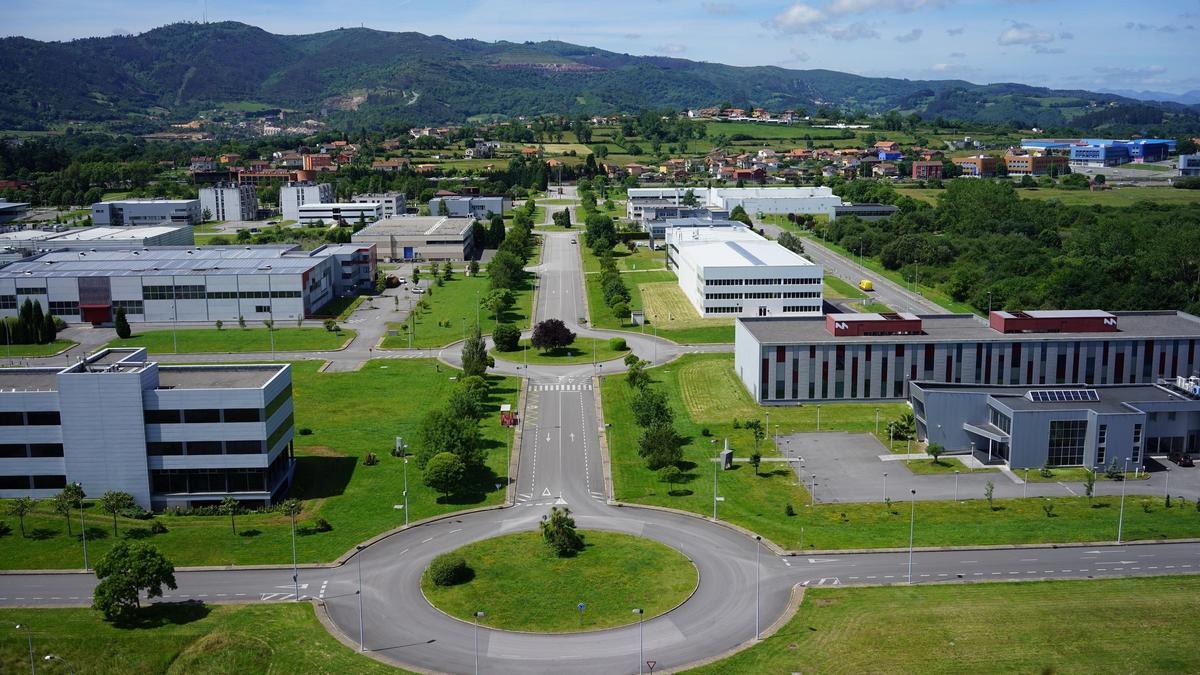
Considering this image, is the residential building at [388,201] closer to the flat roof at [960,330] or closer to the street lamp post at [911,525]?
the flat roof at [960,330]

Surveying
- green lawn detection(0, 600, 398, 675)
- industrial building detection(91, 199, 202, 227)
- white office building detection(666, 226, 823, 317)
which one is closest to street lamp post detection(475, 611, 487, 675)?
green lawn detection(0, 600, 398, 675)

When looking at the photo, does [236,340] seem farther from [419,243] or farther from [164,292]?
[419,243]

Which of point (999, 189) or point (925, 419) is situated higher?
point (999, 189)

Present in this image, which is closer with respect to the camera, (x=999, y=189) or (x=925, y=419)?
(x=925, y=419)

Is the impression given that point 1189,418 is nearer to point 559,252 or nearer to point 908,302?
point 908,302

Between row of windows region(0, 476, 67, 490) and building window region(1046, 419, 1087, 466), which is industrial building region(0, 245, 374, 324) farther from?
building window region(1046, 419, 1087, 466)

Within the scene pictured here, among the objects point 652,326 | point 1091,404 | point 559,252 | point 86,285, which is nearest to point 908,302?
point 652,326

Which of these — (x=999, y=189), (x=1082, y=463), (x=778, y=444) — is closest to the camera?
(x=1082, y=463)

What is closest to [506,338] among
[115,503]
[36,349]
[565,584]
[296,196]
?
[115,503]
